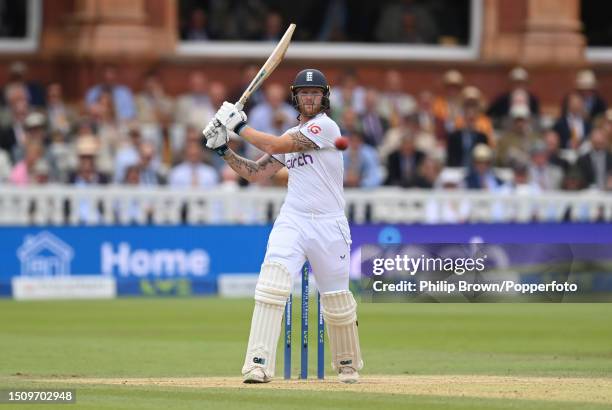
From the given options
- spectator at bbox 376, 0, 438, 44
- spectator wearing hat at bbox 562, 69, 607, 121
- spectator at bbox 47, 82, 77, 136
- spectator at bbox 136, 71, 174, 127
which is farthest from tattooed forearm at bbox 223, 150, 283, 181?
spectator at bbox 376, 0, 438, 44

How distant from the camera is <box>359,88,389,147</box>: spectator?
20719 millimetres

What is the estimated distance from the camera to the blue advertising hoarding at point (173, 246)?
18.1 m

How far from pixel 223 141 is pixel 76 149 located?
925cm

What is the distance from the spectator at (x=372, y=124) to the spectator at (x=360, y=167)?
698 mm

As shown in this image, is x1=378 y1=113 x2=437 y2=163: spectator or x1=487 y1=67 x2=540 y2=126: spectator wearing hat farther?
x1=487 y1=67 x2=540 y2=126: spectator wearing hat

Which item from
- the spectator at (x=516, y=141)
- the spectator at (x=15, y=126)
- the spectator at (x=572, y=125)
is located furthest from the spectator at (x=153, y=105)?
the spectator at (x=572, y=125)

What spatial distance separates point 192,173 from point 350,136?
189 cm

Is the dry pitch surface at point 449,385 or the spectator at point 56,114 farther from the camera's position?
the spectator at point 56,114

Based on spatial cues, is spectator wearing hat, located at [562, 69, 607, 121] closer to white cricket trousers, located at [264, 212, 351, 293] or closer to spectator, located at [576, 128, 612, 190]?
spectator, located at [576, 128, 612, 190]

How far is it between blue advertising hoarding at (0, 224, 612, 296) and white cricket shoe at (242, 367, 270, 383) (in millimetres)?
7875

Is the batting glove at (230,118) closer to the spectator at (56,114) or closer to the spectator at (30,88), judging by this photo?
the spectator at (56,114)

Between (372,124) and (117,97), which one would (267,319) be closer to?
(372,124)

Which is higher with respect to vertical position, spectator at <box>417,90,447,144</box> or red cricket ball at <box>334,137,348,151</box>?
spectator at <box>417,90,447,144</box>

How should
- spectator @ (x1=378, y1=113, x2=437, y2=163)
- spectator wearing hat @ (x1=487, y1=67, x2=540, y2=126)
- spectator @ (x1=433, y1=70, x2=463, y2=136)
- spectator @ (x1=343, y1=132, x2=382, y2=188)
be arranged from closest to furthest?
spectator @ (x1=343, y1=132, x2=382, y2=188), spectator @ (x1=378, y1=113, x2=437, y2=163), spectator @ (x1=433, y1=70, x2=463, y2=136), spectator wearing hat @ (x1=487, y1=67, x2=540, y2=126)
